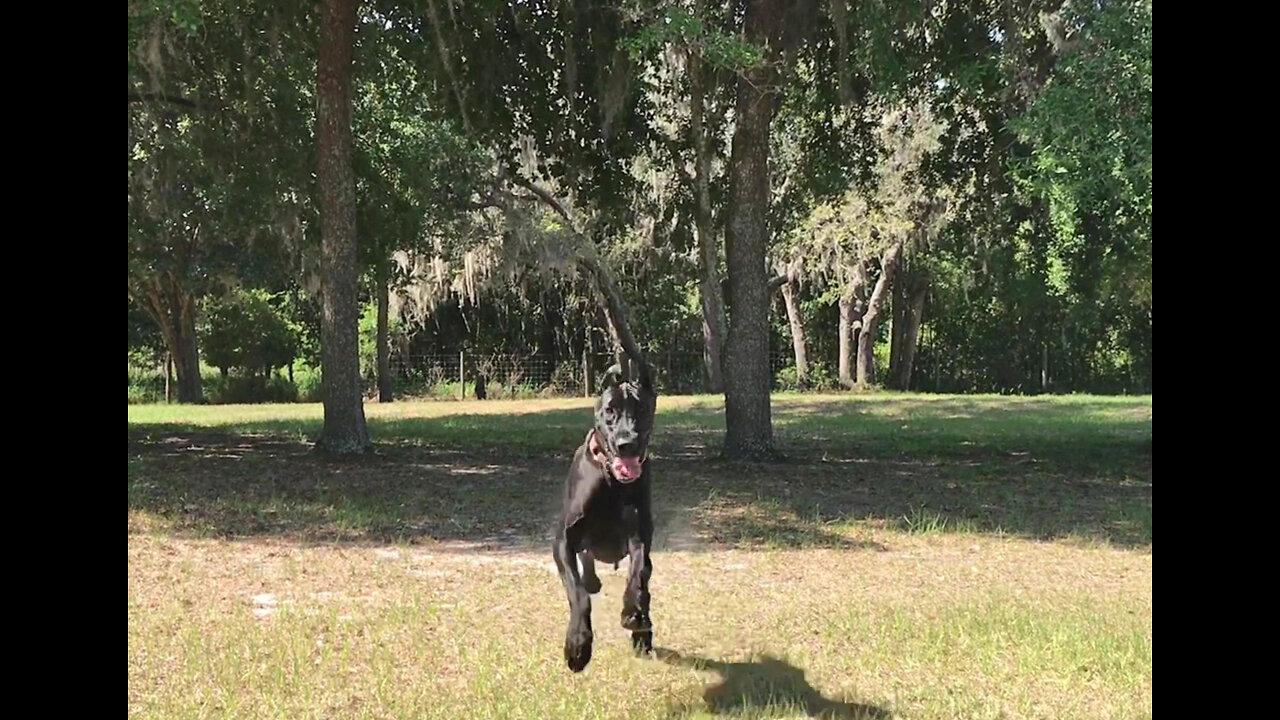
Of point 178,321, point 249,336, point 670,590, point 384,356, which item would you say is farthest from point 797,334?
point 670,590

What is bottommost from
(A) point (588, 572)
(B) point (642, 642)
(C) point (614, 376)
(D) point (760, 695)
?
(D) point (760, 695)

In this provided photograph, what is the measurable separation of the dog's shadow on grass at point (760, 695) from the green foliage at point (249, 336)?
1138 inches

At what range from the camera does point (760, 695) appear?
3836mm

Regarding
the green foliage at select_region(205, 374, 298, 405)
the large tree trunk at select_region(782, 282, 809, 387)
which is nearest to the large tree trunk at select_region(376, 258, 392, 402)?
the green foliage at select_region(205, 374, 298, 405)

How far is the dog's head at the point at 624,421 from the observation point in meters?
2.69

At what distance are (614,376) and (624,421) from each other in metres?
0.13

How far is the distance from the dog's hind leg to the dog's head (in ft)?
1.15

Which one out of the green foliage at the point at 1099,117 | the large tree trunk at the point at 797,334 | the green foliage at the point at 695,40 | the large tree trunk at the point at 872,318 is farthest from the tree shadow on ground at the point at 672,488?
the large tree trunk at the point at 797,334

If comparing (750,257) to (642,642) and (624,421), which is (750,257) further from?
(624,421)

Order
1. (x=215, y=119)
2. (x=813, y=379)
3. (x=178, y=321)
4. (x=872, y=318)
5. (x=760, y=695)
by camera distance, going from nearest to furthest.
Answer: (x=760, y=695)
(x=215, y=119)
(x=178, y=321)
(x=872, y=318)
(x=813, y=379)

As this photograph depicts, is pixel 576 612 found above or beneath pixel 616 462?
beneath

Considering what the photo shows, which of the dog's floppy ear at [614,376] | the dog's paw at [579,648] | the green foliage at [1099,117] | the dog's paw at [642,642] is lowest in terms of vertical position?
the dog's paw at [642,642]

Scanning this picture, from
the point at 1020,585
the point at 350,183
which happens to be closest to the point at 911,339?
the point at 350,183

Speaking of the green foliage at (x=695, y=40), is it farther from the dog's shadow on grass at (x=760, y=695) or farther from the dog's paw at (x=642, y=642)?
the dog's paw at (x=642, y=642)
